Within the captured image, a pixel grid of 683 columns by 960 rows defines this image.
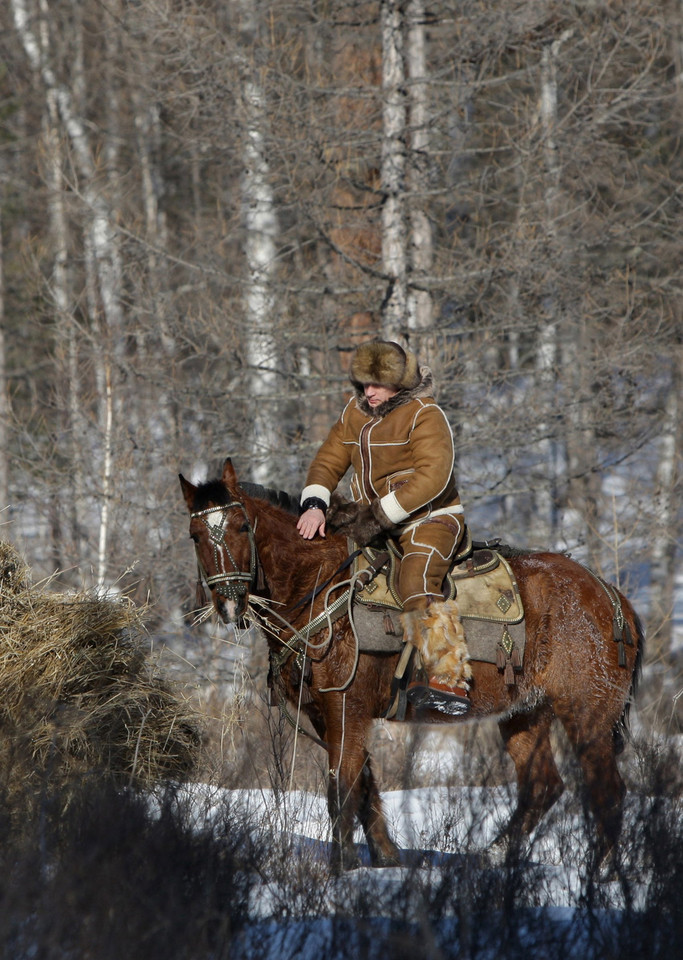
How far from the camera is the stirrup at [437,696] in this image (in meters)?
5.44

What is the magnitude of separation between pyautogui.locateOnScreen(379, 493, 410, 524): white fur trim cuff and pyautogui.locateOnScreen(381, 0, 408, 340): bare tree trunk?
5.98 m

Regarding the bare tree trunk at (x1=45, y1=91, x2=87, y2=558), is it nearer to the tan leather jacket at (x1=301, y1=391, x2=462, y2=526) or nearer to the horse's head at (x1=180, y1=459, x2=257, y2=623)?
the tan leather jacket at (x1=301, y1=391, x2=462, y2=526)

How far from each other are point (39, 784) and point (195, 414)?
8289 mm

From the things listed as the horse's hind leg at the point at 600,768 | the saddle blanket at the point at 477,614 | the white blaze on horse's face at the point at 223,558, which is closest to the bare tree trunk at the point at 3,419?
the white blaze on horse's face at the point at 223,558

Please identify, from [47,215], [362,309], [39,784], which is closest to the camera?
[39,784]

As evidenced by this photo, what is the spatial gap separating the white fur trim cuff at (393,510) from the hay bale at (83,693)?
1625 mm

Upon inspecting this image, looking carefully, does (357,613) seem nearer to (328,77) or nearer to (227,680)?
(227,680)

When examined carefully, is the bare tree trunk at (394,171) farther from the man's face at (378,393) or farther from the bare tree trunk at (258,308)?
the man's face at (378,393)

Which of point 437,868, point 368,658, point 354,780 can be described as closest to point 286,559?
point 368,658

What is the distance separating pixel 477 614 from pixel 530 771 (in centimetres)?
104

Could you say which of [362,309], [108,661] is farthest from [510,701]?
[362,309]

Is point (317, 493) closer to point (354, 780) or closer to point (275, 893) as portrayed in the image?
point (354, 780)

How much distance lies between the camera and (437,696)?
5438mm

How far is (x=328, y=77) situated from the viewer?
1185 cm
